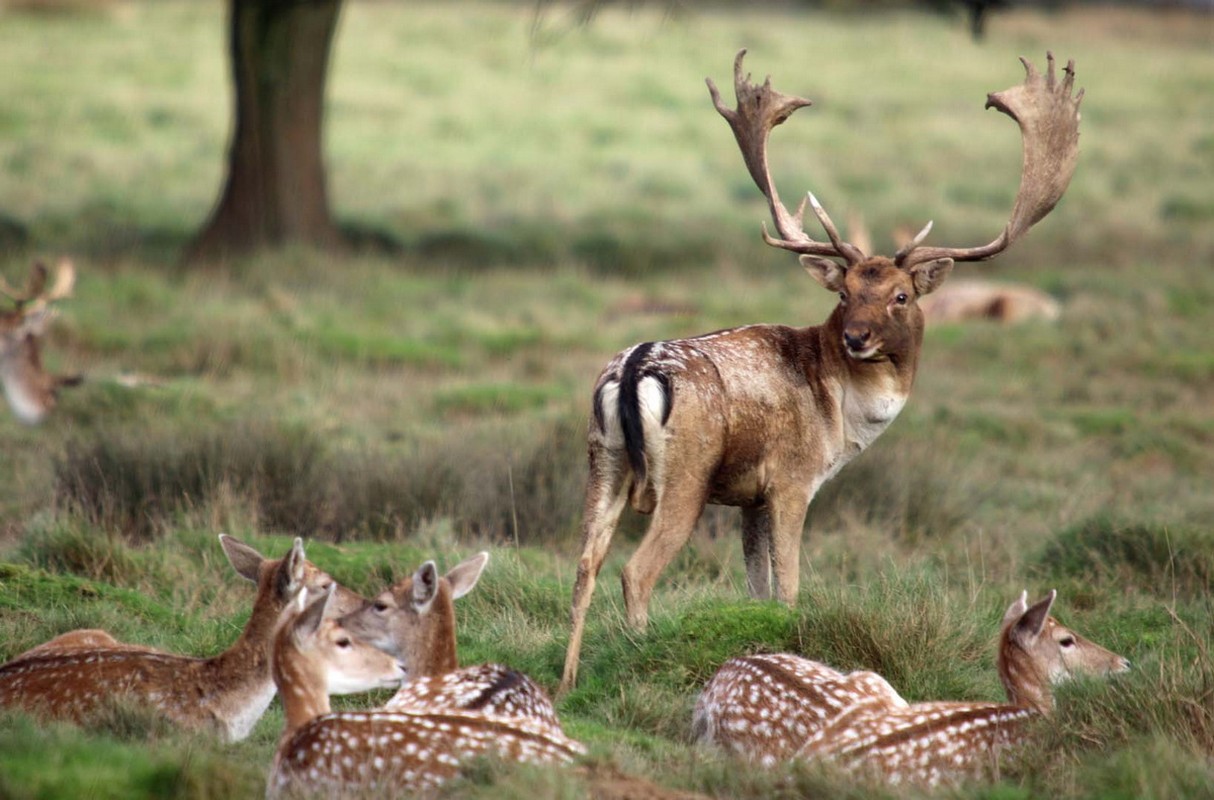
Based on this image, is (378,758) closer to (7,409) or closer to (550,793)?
(550,793)

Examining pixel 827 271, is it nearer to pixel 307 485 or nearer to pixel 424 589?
pixel 424 589

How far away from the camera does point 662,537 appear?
6.54 metres

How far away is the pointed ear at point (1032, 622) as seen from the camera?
6.01 m

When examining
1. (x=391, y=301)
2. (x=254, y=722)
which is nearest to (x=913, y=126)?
(x=391, y=301)

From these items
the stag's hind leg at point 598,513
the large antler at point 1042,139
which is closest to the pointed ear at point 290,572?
the stag's hind leg at point 598,513

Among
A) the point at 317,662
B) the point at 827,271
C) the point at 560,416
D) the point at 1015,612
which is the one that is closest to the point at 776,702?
the point at 1015,612

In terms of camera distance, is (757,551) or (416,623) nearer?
(416,623)

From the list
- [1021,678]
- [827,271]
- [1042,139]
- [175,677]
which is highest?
[1042,139]

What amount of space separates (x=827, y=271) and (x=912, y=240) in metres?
0.43

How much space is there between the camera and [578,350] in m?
14.1

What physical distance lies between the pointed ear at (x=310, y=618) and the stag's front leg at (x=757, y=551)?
2391 mm

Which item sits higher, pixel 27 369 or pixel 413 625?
pixel 413 625

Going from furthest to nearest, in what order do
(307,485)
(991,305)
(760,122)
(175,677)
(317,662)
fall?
(991,305)
(307,485)
(760,122)
(175,677)
(317,662)

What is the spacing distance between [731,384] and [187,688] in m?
2.49
